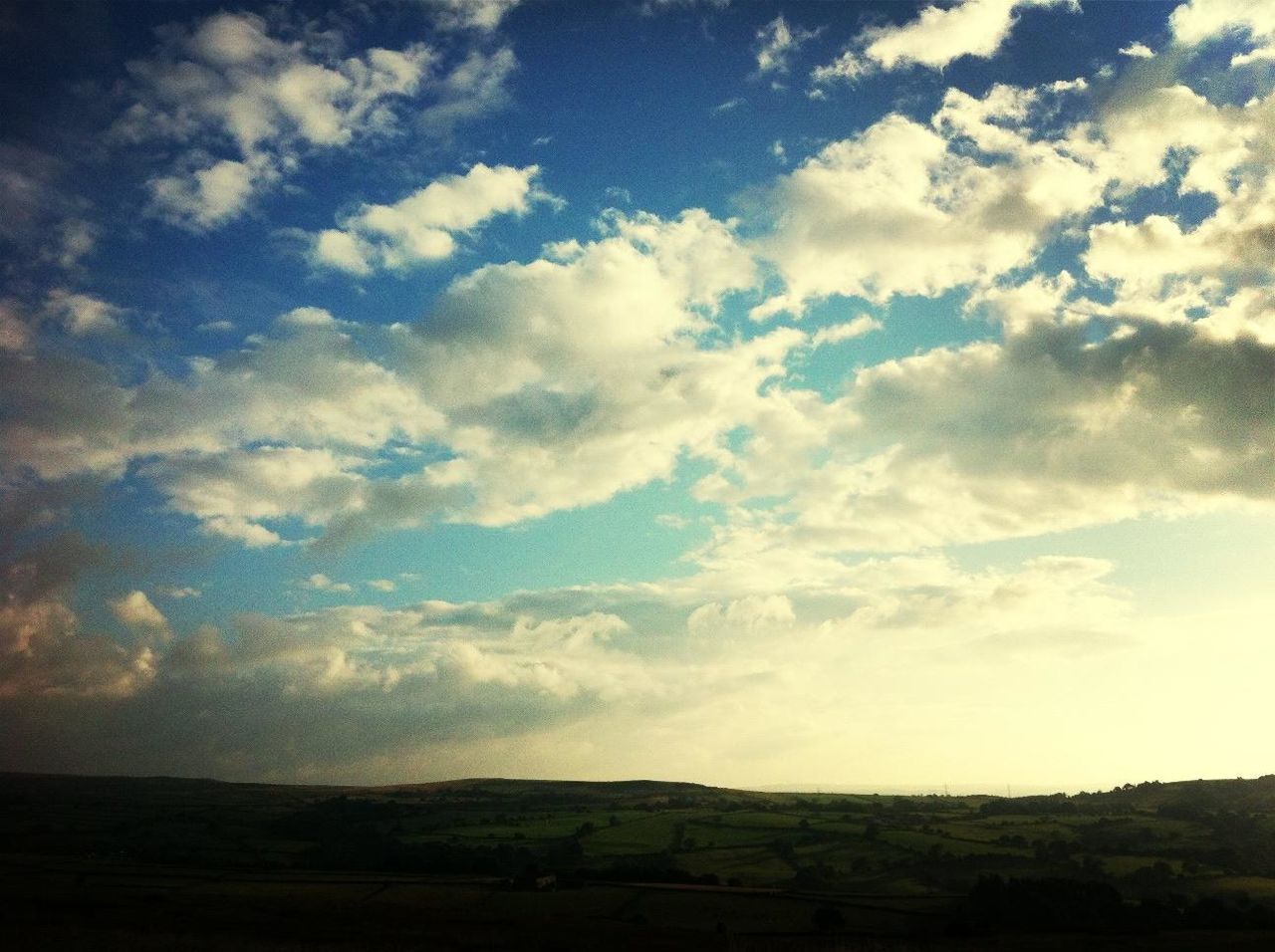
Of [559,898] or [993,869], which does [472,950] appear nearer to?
[559,898]

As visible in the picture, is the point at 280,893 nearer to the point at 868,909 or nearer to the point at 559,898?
the point at 559,898

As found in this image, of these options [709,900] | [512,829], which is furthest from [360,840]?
[709,900]

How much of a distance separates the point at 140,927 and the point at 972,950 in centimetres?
6940

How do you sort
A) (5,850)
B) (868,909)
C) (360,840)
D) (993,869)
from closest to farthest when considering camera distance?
(868,909) < (993,869) < (5,850) < (360,840)

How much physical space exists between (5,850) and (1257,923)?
17476cm

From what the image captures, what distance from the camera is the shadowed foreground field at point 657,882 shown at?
70.4 metres

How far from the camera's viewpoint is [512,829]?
7495 inches

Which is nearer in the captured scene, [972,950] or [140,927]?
[972,950]

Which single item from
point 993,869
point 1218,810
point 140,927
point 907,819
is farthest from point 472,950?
point 1218,810

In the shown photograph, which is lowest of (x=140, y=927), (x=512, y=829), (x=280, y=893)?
(x=512, y=829)

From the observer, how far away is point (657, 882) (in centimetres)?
11094

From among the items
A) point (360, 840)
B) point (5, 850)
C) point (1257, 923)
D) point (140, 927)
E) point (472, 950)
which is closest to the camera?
point (472, 950)

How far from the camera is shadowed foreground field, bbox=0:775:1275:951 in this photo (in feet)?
231

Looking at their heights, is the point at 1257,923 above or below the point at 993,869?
above
